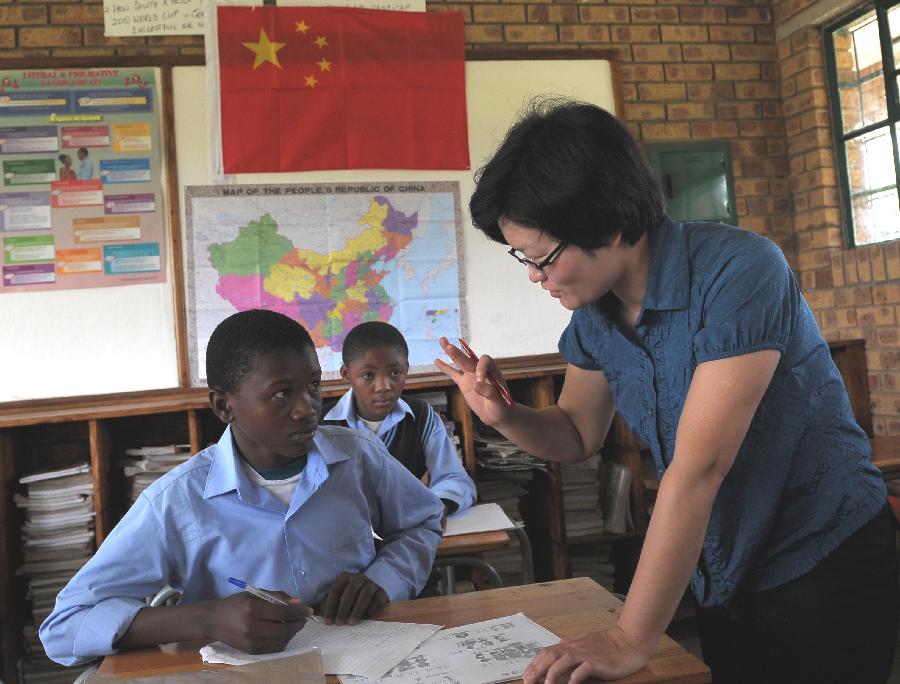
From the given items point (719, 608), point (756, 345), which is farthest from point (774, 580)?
point (756, 345)

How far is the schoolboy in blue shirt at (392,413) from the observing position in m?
Result: 2.96

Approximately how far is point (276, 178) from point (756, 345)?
2.89 m

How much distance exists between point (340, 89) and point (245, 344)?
2361 millimetres

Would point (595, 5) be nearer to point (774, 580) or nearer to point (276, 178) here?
point (276, 178)

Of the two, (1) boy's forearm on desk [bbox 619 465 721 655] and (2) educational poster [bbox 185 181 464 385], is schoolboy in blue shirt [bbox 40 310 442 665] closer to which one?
(1) boy's forearm on desk [bbox 619 465 721 655]

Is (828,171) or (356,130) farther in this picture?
(828,171)

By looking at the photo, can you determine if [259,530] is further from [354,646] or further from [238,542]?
[354,646]

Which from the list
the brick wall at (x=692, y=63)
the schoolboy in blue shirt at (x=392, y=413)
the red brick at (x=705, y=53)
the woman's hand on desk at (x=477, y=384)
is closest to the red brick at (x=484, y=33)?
the brick wall at (x=692, y=63)

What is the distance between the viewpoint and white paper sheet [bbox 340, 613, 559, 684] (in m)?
1.04

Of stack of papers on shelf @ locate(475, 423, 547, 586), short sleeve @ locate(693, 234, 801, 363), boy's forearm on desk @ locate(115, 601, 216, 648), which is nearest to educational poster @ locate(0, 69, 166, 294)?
stack of papers on shelf @ locate(475, 423, 547, 586)

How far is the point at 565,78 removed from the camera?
153 inches

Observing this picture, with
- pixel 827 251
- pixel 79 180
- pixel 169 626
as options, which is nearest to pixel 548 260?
pixel 169 626

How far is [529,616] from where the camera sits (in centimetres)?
126

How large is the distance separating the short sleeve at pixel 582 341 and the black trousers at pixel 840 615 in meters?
0.48
